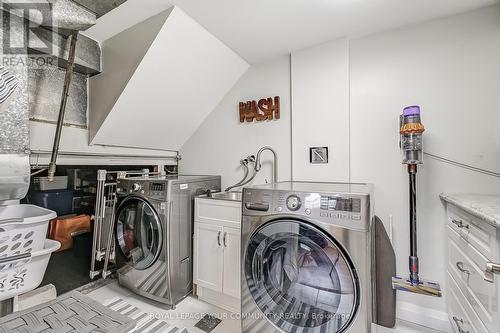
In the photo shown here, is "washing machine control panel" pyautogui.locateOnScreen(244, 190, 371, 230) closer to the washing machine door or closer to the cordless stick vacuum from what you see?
the washing machine door

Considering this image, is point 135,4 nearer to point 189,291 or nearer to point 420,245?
point 189,291

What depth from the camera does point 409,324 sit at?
177cm

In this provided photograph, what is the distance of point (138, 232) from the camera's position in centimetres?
211

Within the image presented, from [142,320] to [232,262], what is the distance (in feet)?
2.73

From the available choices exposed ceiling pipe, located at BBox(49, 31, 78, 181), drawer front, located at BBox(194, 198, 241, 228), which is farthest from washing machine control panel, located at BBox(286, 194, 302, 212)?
exposed ceiling pipe, located at BBox(49, 31, 78, 181)

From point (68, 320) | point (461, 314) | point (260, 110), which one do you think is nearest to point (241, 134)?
point (260, 110)

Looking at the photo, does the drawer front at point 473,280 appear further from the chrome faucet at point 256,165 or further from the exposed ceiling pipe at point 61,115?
the exposed ceiling pipe at point 61,115

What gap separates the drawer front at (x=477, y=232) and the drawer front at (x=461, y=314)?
35cm

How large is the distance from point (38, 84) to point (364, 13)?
8.84 ft

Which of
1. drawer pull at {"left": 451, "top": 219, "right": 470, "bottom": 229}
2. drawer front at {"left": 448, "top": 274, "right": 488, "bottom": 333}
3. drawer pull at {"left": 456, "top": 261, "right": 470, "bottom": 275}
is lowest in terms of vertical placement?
drawer front at {"left": 448, "top": 274, "right": 488, "bottom": 333}

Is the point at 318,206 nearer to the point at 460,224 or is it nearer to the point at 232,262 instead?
the point at 460,224

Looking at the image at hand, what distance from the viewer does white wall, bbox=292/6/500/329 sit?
1628 millimetres

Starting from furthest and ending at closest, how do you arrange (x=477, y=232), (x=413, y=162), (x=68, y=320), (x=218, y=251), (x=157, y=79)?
(x=157, y=79) → (x=218, y=251) → (x=413, y=162) → (x=477, y=232) → (x=68, y=320)

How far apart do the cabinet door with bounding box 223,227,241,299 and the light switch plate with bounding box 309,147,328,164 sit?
3.15 feet
